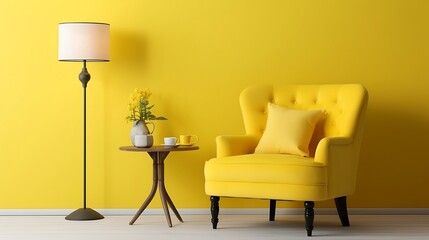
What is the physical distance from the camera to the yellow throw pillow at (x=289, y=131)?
220 inches

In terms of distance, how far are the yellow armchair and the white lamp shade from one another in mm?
1062

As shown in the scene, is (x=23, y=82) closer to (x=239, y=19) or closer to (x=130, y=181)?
(x=130, y=181)

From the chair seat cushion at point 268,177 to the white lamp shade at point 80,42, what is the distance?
1.20m

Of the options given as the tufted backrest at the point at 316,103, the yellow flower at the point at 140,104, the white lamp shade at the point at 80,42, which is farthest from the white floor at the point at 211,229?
the white lamp shade at the point at 80,42

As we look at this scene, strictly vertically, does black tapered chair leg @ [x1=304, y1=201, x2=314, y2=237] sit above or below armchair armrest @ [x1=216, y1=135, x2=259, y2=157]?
below

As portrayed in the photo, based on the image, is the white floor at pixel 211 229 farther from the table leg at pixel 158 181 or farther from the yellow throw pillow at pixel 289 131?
the yellow throw pillow at pixel 289 131

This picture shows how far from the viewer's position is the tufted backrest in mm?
5652

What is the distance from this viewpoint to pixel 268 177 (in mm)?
5223

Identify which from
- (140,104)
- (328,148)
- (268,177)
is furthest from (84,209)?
(328,148)

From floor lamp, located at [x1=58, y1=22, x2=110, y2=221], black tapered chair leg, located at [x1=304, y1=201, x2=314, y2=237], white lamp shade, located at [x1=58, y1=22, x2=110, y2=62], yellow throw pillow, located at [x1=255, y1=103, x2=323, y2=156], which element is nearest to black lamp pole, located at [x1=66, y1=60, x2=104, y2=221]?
floor lamp, located at [x1=58, y1=22, x2=110, y2=221]

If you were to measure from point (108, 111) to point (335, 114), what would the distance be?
1.68 m

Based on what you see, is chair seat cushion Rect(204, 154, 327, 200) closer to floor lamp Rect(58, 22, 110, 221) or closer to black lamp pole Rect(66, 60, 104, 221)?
black lamp pole Rect(66, 60, 104, 221)

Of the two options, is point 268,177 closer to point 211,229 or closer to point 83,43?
point 211,229

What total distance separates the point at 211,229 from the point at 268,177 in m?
0.59
